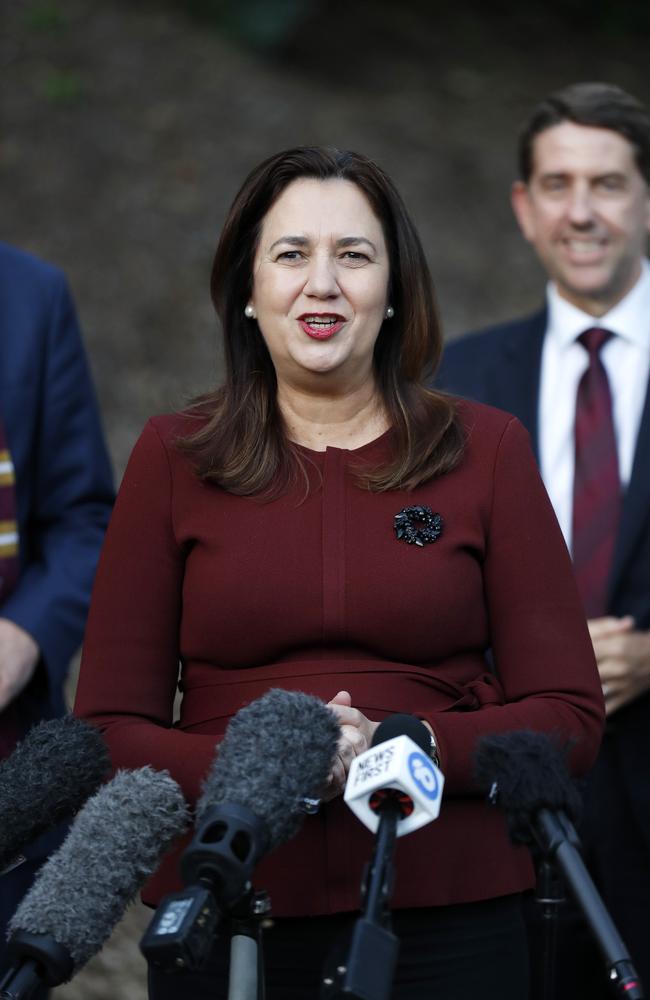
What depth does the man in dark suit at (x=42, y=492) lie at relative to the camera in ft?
10.7

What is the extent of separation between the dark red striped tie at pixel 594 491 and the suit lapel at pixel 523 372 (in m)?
0.13

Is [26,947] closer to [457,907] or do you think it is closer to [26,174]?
[457,907]

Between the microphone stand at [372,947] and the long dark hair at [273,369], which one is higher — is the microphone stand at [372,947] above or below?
below

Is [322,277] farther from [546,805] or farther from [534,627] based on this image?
[546,805]

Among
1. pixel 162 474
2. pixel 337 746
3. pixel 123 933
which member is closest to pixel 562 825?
pixel 337 746

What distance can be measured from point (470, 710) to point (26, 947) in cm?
96

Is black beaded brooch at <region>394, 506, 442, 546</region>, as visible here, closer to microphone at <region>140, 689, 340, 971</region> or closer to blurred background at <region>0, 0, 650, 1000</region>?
microphone at <region>140, 689, 340, 971</region>

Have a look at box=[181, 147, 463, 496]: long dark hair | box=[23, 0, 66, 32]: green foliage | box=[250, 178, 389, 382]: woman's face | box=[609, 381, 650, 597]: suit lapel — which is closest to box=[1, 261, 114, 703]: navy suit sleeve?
box=[181, 147, 463, 496]: long dark hair

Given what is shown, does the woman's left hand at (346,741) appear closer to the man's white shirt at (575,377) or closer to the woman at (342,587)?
the woman at (342,587)

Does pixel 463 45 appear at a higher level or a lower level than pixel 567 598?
higher

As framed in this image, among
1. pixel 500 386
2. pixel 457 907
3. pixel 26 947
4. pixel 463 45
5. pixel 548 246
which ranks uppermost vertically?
pixel 463 45

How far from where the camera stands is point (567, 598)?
8.91ft

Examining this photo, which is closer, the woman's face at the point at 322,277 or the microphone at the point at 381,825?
the microphone at the point at 381,825

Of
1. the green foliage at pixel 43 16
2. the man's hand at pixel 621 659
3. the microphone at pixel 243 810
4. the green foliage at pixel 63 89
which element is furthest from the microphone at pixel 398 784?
the green foliage at pixel 43 16
